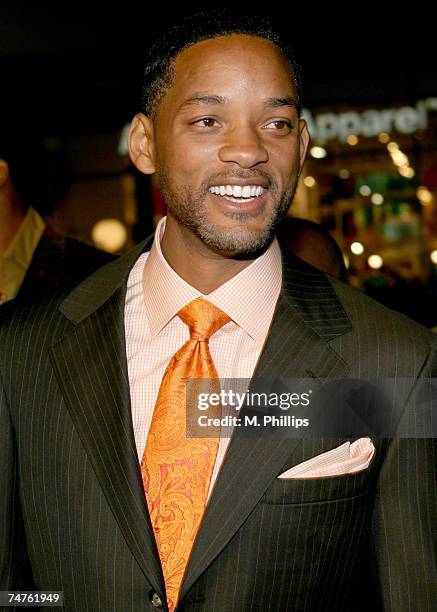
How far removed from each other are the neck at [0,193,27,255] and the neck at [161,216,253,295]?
4.63ft

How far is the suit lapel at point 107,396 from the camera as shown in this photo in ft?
4.72

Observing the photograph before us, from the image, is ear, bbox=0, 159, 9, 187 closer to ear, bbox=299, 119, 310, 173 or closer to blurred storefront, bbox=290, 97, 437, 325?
ear, bbox=299, 119, 310, 173

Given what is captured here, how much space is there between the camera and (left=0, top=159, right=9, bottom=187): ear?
2947 millimetres

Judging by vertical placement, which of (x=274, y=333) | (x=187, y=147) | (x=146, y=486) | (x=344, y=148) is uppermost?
(x=344, y=148)

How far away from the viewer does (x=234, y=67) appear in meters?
1.58

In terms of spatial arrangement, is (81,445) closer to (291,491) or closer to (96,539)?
(96,539)

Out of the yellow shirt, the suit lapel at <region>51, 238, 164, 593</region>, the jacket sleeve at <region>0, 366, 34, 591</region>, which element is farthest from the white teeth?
the yellow shirt

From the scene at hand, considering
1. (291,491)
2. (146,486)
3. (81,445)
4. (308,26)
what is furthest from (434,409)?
(308,26)

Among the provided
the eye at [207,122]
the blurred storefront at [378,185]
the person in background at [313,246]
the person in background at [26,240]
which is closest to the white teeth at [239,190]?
the eye at [207,122]

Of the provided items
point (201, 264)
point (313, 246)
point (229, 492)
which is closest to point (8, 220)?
point (313, 246)

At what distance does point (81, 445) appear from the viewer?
154cm

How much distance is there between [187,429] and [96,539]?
288mm

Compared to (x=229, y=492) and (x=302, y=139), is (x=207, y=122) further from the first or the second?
(x=229, y=492)

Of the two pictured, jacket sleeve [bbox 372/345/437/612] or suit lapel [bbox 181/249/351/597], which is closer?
suit lapel [bbox 181/249/351/597]
